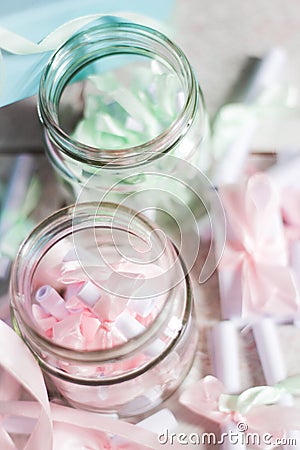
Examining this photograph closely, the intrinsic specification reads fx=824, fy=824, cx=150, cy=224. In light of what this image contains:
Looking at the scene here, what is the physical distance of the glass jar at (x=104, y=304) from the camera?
59 cm

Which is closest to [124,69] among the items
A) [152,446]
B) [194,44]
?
[194,44]

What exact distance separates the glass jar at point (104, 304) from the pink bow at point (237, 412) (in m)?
0.03

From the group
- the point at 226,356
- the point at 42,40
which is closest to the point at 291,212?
the point at 226,356

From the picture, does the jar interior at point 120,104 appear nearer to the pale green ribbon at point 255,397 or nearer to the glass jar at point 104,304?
the glass jar at point 104,304

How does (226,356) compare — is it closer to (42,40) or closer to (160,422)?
(160,422)

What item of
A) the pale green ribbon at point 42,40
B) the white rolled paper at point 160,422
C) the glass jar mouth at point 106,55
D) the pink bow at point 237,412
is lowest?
the white rolled paper at point 160,422

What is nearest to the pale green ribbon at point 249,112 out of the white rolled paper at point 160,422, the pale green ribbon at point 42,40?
the pale green ribbon at point 42,40

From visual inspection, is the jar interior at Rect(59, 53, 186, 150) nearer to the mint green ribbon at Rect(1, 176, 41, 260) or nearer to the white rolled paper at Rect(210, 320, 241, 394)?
the mint green ribbon at Rect(1, 176, 41, 260)

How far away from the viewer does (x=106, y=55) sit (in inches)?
27.5

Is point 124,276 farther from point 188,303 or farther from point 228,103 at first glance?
point 228,103

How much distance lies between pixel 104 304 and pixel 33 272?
0.20ft

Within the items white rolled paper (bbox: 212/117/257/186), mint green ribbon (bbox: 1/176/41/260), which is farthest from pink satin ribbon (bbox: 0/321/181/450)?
white rolled paper (bbox: 212/117/257/186)

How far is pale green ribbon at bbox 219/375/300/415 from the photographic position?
65cm

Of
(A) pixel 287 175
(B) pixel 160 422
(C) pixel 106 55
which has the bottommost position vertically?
(B) pixel 160 422
